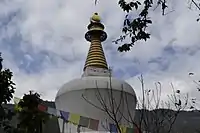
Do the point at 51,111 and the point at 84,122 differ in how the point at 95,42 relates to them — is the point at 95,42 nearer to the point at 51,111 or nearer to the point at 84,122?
the point at 51,111

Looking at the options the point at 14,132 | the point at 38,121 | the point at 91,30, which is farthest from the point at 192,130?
the point at 14,132

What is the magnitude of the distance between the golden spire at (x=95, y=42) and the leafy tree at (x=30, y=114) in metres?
4.93

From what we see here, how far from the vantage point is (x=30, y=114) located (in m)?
18.0

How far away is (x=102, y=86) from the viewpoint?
19.5 meters

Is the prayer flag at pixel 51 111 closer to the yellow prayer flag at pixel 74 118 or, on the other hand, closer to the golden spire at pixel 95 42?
the yellow prayer flag at pixel 74 118

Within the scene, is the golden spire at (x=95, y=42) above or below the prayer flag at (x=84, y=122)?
above

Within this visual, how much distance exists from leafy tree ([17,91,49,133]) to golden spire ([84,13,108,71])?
16.2 feet

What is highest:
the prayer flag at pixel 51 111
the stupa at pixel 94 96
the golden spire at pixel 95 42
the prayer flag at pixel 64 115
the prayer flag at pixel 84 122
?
the golden spire at pixel 95 42

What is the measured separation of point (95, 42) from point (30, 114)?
7.16 metres

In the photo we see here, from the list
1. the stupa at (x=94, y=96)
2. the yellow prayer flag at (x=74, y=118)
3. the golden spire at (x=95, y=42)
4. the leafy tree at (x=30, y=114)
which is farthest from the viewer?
the golden spire at (x=95, y=42)

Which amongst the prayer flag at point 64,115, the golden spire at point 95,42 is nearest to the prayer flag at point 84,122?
the prayer flag at point 64,115

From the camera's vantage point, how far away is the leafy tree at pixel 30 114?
704 inches

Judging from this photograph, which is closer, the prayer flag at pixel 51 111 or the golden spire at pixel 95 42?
the prayer flag at pixel 51 111

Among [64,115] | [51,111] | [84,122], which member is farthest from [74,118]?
[51,111]
